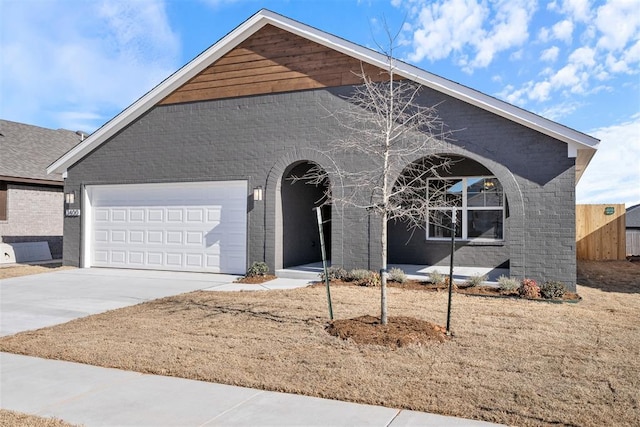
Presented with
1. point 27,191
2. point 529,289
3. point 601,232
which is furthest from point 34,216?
point 601,232

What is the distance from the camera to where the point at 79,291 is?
1105 centimetres

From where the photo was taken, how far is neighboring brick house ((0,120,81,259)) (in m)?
19.0

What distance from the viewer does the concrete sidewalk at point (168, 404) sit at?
13.0ft

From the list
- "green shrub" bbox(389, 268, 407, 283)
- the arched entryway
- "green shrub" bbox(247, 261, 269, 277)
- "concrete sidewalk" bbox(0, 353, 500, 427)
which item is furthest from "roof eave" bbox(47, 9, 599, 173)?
"concrete sidewalk" bbox(0, 353, 500, 427)

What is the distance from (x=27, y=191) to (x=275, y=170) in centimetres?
1294

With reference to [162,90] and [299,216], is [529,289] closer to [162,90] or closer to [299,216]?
[299,216]

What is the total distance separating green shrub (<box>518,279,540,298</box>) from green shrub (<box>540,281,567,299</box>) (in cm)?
13

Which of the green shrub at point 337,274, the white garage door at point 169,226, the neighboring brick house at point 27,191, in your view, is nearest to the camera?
the green shrub at point 337,274

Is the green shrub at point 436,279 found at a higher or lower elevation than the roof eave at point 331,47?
lower

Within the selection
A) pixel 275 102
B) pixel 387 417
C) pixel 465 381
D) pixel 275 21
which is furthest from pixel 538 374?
pixel 275 21

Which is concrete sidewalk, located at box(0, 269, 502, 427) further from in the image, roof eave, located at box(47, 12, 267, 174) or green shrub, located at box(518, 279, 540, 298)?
roof eave, located at box(47, 12, 267, 174)

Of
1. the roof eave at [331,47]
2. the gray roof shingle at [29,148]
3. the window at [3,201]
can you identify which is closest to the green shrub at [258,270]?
the roof eave at [331,47]

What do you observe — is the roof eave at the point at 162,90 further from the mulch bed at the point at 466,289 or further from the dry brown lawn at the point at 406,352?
the dry brown lawn at the point at 406,352

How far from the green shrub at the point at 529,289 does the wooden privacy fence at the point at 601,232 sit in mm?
10730
